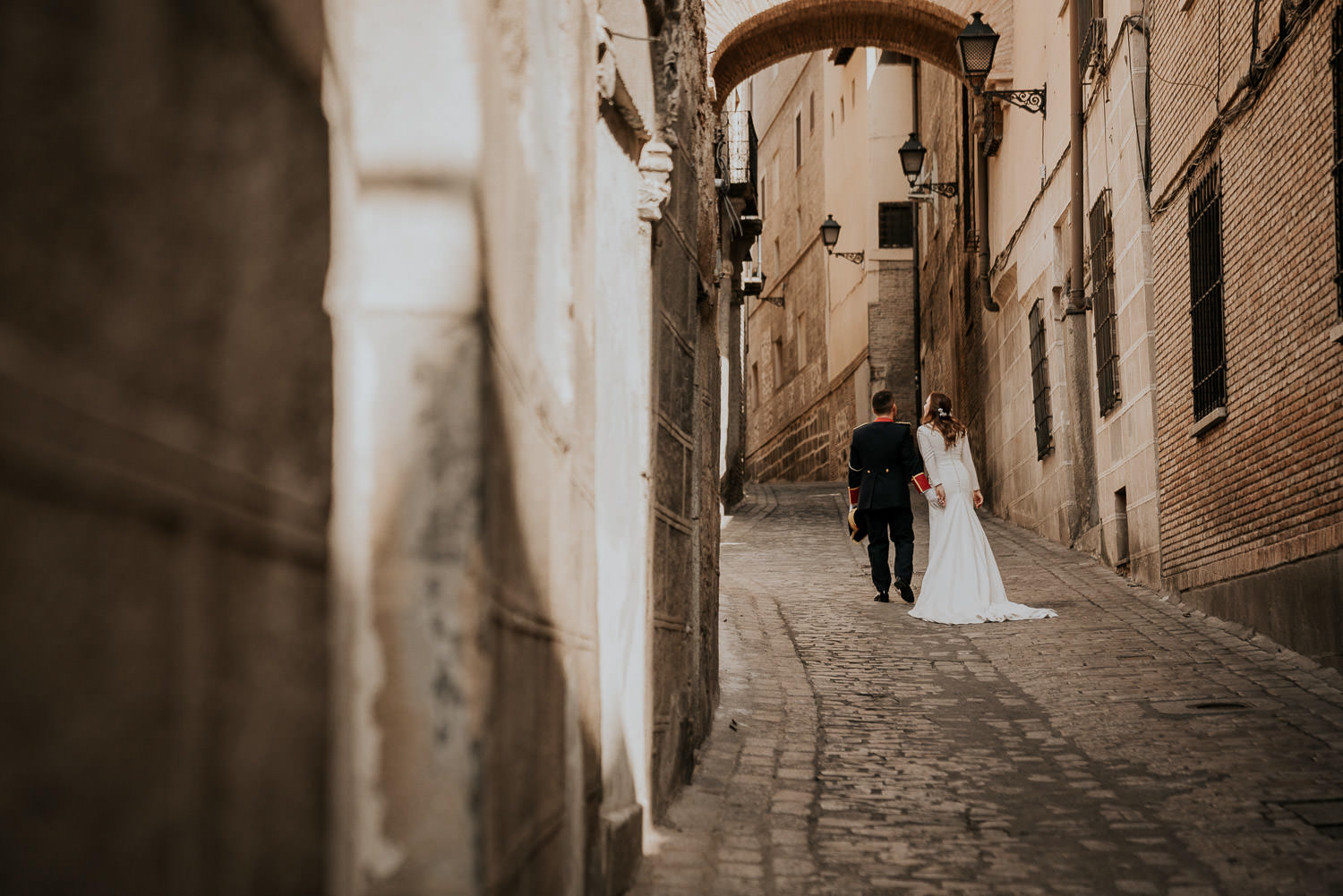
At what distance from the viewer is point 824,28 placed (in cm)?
1449

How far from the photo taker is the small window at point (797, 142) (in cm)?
3769

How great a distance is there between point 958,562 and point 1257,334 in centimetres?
273

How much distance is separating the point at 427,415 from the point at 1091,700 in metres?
5.50

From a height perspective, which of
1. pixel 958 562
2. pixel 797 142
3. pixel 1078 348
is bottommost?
pixel 958 562

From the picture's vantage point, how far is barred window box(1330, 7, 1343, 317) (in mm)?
6711

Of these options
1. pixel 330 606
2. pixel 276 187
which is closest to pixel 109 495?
pixel 276 187

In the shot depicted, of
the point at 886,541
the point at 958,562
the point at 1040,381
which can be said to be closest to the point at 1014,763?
the point at 958,562

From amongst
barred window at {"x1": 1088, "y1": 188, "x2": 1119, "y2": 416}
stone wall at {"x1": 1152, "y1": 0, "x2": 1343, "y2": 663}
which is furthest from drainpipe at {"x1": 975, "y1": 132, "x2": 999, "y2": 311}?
stone wall at {"x1": 1152, "y1": 0, "x2": 1343, "y2": 663}

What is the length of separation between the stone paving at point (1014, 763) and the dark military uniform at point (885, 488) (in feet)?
2.78

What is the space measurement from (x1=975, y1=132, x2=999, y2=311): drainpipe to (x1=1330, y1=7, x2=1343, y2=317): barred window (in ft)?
38.4

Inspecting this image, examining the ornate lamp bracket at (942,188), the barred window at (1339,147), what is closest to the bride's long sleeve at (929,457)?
the barred window at (1339,147)

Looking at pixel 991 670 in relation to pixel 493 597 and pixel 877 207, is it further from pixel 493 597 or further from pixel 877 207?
pixel 877 207

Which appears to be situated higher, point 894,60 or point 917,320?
point 894,60

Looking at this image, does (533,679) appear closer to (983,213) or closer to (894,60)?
(983,213)
